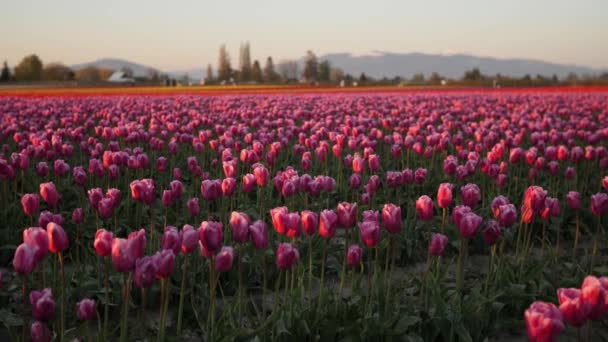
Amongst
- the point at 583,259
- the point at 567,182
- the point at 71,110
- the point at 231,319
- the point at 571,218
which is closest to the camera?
the point at 231,319

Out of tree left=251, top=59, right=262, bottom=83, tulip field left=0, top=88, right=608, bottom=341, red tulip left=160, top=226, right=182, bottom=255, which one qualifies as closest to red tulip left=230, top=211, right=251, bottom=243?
tulip field left=0, top=88, right=608, bottom=341

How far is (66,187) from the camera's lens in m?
7.00

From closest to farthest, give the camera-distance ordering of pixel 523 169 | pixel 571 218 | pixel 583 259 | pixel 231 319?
pixel 231 319 → pixel 583 259 → pixel 571 218 → pixel 523 169

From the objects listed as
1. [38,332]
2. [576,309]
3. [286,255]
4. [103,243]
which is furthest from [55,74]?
[576,309]

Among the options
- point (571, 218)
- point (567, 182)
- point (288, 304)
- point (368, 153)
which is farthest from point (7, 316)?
point (567, 182)

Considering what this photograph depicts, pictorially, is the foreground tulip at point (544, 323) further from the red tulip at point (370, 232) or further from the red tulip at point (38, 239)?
the red tulip at point (38, 239)

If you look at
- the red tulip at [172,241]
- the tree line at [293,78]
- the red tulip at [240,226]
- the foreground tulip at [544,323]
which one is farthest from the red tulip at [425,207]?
the tree line at [293,78]

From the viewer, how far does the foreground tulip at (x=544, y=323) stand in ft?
7.18

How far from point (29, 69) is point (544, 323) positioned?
12123 centimetres

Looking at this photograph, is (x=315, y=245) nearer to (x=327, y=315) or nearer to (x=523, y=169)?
(x=327, y=315)

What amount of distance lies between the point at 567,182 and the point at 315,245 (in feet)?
13.9

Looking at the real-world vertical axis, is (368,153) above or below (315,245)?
above

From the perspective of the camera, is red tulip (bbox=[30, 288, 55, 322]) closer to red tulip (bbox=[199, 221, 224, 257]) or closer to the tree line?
red tulip (bbox=[199, 221, 224, 257])

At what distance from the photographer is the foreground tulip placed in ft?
7.18
